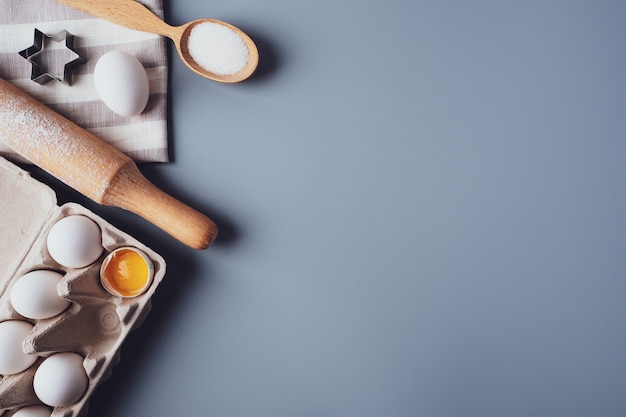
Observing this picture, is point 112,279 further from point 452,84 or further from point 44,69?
point 452,84

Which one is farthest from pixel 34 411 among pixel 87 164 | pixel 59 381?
pixel 87 164

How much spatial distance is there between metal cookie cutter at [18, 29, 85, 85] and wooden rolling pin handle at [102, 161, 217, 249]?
160 mm

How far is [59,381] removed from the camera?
2.10 ft

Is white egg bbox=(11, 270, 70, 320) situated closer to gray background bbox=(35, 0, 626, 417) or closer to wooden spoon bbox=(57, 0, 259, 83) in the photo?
gray background bbox=(35, 0, 626, 417)

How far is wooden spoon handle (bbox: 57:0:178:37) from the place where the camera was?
693 mm

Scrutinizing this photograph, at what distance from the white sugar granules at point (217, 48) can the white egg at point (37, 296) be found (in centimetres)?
35

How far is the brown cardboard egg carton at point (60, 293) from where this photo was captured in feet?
2.12

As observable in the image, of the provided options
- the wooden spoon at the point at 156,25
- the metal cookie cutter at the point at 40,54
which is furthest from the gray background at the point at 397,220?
the metal cookie cutter at the point at 40,54

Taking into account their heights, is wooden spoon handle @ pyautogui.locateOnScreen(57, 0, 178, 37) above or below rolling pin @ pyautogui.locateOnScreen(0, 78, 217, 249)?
above

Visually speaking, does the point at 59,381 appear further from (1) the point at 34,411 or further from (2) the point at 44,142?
(2) the point at 44,142

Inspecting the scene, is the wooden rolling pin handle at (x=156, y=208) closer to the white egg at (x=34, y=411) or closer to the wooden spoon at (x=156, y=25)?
the wooden spoon at (x=156, y=25)

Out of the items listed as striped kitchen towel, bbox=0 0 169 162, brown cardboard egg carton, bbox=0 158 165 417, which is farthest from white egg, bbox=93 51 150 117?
brown cardboard egg carton, bbox=0 158 165 417

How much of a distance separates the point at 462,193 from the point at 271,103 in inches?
12.0

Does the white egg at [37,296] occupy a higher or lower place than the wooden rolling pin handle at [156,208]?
lower
